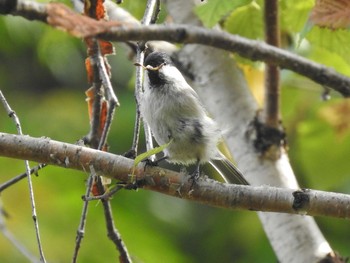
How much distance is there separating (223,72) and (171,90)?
0.73 feet

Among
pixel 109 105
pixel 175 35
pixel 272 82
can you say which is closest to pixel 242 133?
pixel 272 82

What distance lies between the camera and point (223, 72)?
116 inches

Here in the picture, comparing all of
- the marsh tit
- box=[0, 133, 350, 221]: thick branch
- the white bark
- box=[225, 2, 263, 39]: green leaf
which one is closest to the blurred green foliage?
box=[225, 2, 263, 39]: green leaf

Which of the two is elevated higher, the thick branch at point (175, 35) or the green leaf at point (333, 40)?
the green leaf at point (333, 40)

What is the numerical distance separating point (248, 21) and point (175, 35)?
1.60 m

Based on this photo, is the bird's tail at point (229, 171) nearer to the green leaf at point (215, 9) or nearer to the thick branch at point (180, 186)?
the green leaf at point (215, 9)

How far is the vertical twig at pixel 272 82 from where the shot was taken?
2693 mm

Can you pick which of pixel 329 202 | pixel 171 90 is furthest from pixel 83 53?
pixel 329 202

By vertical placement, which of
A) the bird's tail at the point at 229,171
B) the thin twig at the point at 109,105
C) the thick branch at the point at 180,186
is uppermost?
the bird's tail at the point at 229,171

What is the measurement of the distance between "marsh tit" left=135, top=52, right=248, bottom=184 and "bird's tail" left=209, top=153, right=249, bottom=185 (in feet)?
0.06

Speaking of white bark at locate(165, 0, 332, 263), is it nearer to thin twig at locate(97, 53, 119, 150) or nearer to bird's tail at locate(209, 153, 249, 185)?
bird's tail at locate(209, 153, 249, 185)

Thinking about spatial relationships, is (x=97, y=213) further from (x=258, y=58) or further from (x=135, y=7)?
(x=258, y=58)

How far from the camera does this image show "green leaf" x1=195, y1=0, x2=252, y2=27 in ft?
7.44

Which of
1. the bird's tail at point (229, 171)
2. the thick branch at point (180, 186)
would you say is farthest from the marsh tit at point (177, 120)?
the thick branch at point (180, 186)
